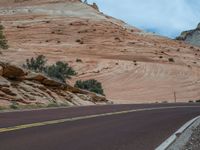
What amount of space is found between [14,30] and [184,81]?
3421 cm

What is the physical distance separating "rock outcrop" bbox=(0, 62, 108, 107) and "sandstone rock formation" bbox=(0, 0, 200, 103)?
32.5 ft

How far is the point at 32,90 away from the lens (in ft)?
100

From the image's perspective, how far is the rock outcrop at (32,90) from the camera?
2827 cm

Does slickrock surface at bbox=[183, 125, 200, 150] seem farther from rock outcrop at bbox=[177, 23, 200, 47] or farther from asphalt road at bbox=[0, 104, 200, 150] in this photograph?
rock outcrop at bbox=[177, 23, 200, 47]

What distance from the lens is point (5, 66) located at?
3036 cm

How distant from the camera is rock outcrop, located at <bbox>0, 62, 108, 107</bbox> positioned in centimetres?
2827

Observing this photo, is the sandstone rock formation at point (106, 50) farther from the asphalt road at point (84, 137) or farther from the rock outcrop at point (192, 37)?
the asphalt road at point (84, 137)

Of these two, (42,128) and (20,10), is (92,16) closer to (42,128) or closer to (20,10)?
(20,10)

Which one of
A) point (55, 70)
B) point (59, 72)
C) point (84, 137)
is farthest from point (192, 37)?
point (84, 137)

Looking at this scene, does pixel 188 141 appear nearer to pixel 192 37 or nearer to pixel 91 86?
pixel 91 86

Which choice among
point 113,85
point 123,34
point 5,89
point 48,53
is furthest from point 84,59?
point 5,89

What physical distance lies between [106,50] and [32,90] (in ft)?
148

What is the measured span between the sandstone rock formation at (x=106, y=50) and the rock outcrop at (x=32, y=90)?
32.5 feet

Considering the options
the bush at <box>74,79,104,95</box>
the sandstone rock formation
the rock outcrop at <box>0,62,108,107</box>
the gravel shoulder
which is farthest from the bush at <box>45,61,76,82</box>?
the gravel shoulder
